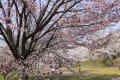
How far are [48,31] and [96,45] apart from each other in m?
1.45

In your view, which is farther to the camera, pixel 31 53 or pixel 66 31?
pixel 66 31

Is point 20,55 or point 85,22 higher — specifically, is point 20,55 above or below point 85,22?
below

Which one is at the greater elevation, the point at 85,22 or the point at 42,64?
the point at 85,22

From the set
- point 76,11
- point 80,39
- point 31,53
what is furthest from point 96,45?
point 31,53

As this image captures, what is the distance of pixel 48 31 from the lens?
8477 millimetres

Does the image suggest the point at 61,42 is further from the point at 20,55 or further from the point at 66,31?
the point at 20,55

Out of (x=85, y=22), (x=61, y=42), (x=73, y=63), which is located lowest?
(x=73, y=63)

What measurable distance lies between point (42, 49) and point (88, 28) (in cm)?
140

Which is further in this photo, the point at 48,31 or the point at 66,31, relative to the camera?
the point at 66,31

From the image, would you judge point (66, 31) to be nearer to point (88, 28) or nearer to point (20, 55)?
point (88, 28)

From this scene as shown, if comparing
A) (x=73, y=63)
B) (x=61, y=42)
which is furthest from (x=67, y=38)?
(x=73, y=63)

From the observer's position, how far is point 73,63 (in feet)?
30.0

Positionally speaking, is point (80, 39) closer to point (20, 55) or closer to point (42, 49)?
point (42, 49)

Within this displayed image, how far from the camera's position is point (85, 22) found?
28.1 ft
